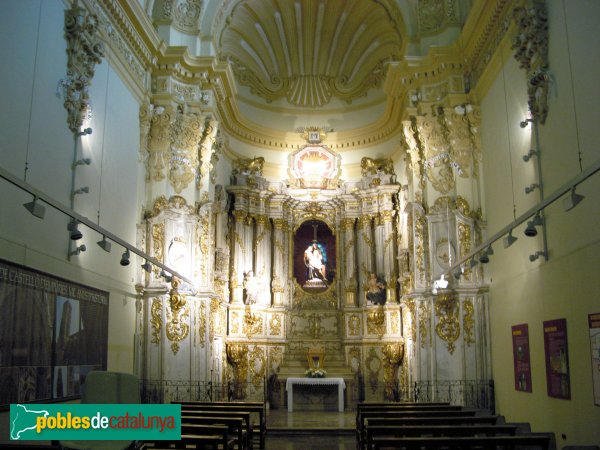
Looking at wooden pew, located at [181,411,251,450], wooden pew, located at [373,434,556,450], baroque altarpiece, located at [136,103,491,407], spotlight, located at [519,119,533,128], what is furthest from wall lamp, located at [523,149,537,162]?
wooden pew, located at [181,411,251,450]

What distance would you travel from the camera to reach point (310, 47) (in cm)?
2136

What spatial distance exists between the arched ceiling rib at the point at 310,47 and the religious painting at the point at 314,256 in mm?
4521

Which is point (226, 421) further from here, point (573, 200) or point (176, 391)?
point (573, 200)

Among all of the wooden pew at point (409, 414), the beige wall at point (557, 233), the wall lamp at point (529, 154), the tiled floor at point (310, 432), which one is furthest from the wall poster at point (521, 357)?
the tiled floor at point (310, 432)

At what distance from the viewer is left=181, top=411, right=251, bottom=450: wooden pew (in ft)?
30.6

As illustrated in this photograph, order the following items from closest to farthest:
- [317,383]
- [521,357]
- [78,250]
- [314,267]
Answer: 1. [78,250]
2. [521,357]
3. [317,383]
4. [314,267]

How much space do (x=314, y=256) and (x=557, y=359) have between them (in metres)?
11.1

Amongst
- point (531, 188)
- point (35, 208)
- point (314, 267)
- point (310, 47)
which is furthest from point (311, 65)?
point (35, 208)

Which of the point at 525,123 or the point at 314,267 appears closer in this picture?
the point at 525,123

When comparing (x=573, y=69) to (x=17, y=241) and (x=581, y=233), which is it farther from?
(x=17, y=241)

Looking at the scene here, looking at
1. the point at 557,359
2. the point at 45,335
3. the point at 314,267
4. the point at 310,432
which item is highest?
the point at 314,267

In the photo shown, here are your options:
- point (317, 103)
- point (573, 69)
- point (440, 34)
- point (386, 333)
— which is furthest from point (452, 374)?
point (317, 103)

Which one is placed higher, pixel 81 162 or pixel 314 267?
pixel 81 162

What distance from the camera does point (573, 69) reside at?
9.34 meters
